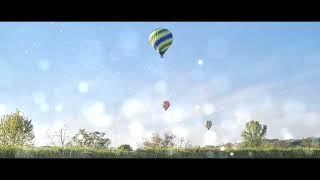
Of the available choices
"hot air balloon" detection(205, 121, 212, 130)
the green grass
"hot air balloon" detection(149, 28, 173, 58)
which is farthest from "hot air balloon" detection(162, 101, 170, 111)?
A: the green grass

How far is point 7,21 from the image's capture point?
12.2ft

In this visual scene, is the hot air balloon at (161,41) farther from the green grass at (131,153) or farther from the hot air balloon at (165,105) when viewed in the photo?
the green grass at (131,153)

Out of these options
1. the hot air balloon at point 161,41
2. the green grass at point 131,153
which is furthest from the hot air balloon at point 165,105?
the green grass at point 131,153

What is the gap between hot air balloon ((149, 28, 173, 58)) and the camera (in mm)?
17094

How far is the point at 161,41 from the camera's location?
1711 centimetres

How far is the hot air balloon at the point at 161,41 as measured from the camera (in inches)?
673

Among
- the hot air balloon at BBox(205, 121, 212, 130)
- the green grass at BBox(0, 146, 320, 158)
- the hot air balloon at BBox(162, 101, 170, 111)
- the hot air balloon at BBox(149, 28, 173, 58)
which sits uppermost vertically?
the hot air balloon at BBox(149, 28, 173, 58)

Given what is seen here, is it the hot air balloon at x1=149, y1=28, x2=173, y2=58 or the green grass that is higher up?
the hot air balloon at x1=149, y1=28, x2=173, y2=58

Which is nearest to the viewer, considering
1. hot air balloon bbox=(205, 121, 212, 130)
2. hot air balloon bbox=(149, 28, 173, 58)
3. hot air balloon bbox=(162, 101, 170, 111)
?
hot air balloon bbox=(149, 28, 173, 58)

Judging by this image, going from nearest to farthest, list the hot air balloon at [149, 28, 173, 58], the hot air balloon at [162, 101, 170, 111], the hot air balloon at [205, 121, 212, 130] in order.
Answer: the hot air balloon at [149, 28, 173, 58] → the hot air balloon at [162, 101, 170, 111] → the hot air balloon at [205, 121, 212, 130]

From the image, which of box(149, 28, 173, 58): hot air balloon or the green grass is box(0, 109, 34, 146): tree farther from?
the green grass
